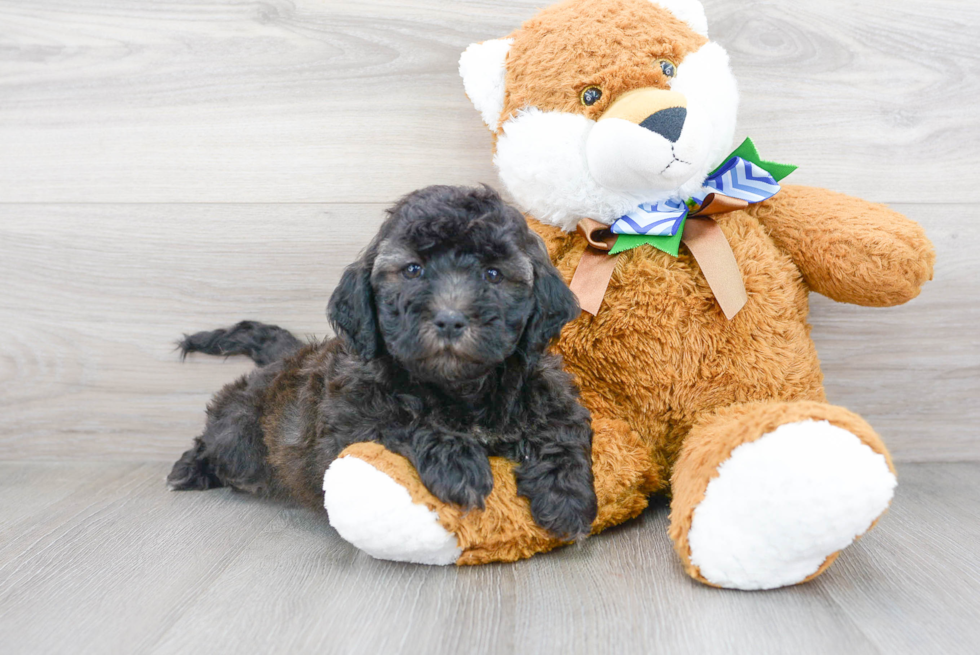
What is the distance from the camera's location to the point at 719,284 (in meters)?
1.62

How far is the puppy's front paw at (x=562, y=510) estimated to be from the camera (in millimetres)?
1450

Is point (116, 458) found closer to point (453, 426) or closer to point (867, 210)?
point (453, 426)

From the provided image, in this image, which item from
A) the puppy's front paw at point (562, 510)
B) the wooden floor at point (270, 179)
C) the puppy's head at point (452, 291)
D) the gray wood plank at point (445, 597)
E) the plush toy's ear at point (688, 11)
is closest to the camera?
the gray wood plank at point (445, 597)

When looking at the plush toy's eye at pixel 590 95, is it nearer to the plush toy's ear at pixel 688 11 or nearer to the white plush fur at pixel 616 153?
the white plush fur at pixel 616 153

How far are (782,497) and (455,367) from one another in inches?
24.0

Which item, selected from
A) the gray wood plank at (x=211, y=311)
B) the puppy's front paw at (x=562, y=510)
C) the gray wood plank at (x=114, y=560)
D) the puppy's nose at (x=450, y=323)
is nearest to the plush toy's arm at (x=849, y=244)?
the gray wood plank at (x=211, y=311)

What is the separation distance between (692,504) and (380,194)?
1.27 m

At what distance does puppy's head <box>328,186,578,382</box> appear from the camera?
132cm

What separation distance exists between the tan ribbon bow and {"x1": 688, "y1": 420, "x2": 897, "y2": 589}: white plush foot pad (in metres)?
0.42

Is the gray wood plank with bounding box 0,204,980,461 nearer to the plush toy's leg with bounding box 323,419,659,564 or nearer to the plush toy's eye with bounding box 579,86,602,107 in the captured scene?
the plush toy's eye with bounding box 579,86,602,107

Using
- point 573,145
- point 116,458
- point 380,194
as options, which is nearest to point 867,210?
point 573,145

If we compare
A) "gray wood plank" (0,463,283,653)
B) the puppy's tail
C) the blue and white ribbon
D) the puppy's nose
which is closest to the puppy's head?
the puppy's nose

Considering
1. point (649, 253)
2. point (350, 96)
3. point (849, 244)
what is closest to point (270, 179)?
point (350, 96)

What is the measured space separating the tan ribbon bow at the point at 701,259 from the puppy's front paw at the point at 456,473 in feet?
1.45
